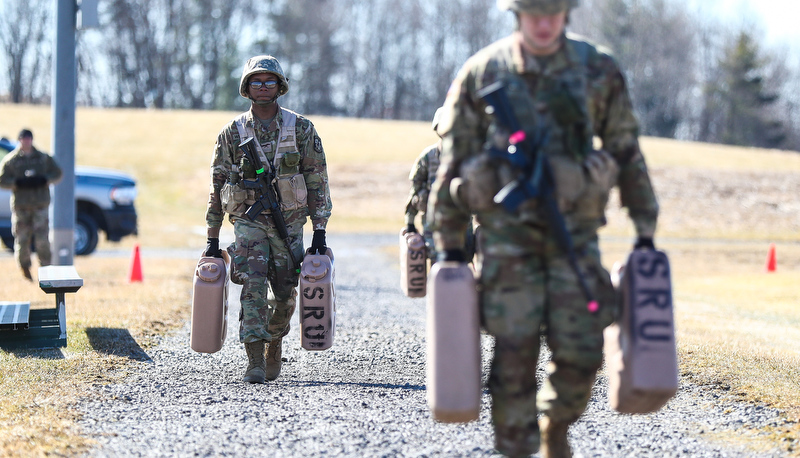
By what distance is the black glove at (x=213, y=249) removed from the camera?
6141mm

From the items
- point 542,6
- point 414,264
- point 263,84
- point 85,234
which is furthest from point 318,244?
point 85,234

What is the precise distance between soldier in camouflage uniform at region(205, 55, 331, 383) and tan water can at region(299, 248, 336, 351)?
0.21m

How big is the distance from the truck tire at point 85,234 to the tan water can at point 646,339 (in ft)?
50.2

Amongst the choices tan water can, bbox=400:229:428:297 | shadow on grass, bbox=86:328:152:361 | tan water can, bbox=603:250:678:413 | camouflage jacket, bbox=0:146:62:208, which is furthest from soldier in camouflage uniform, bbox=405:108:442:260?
Result: camouflage jacket, bbox=0:146:62:208

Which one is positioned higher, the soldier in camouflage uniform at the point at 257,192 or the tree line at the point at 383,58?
the tree line at the point at 383,58

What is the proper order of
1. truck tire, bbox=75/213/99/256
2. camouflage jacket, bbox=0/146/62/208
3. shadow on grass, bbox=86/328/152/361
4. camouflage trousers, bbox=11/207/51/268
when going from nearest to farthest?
shadow on grass, bbox=86/328/152/361 → camouflage jacket, bbox=0/146/62/208 → camouflage trousers, bbox=11/207/51/268 → truck tire, bbox=75/213/99/256

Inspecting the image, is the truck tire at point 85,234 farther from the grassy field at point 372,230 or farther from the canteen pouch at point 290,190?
the canteen pouch at point 290,190

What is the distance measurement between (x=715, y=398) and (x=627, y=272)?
2.57 meters

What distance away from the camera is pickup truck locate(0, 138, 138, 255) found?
17578 mm

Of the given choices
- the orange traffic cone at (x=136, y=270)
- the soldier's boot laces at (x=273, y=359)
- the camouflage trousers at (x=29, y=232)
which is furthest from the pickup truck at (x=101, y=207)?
the soldier's boot laces at (x=273, y=359)

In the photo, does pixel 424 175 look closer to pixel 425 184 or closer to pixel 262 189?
pixel 425 184

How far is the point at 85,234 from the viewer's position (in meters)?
17.6

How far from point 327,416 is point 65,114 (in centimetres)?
771

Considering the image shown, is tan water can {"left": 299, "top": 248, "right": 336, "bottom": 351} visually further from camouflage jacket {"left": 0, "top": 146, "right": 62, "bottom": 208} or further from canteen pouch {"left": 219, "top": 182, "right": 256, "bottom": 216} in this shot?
camouflage jacket {"left": 0, "top": 146, "right": 62, "bottom": 208}
